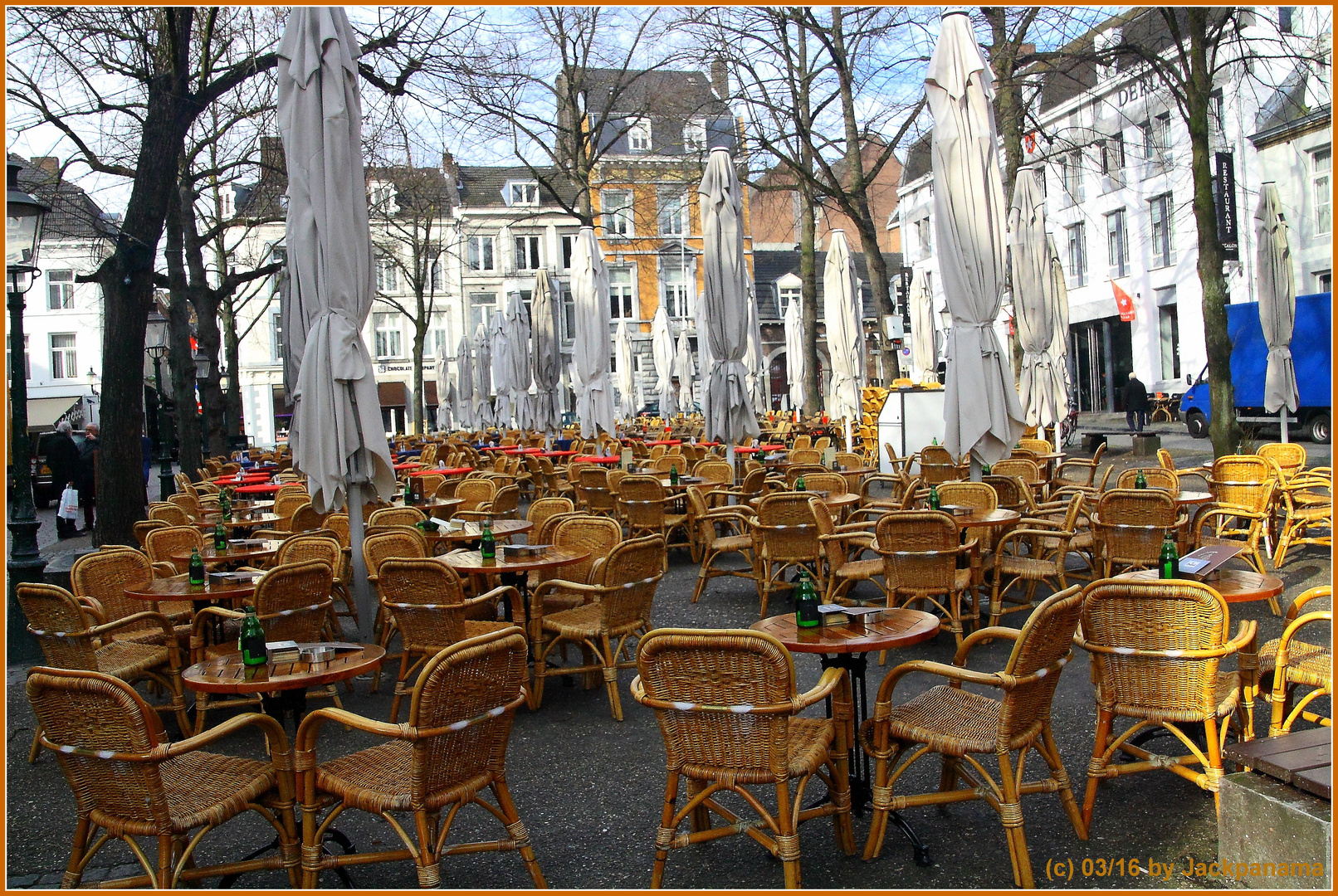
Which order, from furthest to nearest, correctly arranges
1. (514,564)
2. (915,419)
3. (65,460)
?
(65,460) → (915,419) → (514,564)

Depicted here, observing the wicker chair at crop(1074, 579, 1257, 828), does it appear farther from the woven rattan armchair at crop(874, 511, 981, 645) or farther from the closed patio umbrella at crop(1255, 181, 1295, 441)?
the closed patio umbrella at crop(1255, 181, 1295, 441)

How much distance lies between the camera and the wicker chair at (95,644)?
4.99m

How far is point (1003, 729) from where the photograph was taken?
350 centimetres

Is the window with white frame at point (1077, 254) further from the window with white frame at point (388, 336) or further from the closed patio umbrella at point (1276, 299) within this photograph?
the window with white frame at point (388, 336)

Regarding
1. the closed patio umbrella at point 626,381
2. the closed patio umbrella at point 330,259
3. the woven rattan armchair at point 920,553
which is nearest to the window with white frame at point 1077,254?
the closed patio umbrella at point 626,381

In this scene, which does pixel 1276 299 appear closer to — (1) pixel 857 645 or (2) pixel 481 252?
(1) pixel 857 645

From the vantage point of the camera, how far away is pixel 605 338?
640 inches

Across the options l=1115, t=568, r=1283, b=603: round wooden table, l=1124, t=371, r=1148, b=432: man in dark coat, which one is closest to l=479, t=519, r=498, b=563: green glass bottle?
l=1115, t=568, r=1283, b=603: round wooden table

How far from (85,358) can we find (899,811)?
179 ft

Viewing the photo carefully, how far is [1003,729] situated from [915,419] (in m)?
11.9

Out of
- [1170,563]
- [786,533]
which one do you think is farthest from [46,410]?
[1170,563]

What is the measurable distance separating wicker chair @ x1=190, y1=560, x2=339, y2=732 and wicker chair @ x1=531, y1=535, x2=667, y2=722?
123 centimetres

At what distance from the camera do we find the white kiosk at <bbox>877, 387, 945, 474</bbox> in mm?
14953

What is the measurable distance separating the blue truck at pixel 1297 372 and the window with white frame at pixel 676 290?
3039 cm
